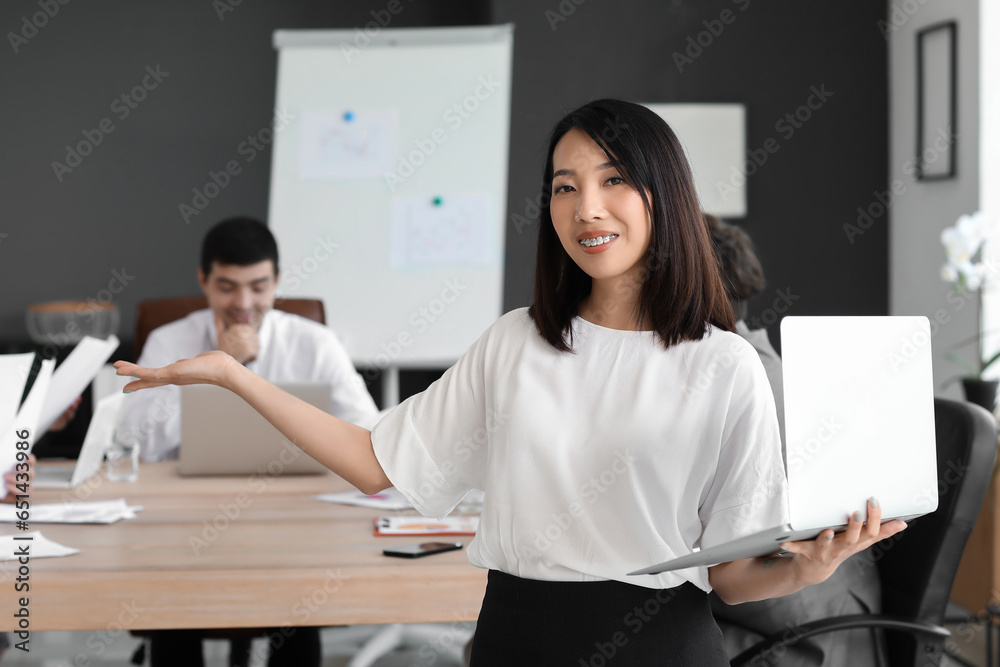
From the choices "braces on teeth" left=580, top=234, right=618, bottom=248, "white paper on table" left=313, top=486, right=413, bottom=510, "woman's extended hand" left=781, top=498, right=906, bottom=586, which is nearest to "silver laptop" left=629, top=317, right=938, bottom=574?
"woman's extended hand" left=781, top=498, right=906, bottom=586

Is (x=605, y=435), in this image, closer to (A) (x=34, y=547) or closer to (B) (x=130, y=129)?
(A) (x=34, y=547)

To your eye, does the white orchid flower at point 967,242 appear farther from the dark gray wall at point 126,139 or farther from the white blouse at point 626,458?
the dark gray wall at point 126,139

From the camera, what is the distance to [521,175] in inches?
164

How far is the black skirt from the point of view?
1.01 m

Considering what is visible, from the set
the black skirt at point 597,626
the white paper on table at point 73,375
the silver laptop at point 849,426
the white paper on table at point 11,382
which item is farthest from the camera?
the white paper on table at point 73,375

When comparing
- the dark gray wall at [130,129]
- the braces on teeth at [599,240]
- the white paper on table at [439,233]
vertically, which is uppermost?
the dark gray wall at [130,129]

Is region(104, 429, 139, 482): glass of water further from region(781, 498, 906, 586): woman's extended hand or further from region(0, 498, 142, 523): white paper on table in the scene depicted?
region(781, 498, 906, 586): woman's extended hand

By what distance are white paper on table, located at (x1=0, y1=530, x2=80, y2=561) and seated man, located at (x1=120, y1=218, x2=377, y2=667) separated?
1.00 m

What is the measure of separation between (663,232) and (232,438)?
1325mm

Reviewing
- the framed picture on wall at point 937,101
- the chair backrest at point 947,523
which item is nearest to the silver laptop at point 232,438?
the chair backrest at point 947,523

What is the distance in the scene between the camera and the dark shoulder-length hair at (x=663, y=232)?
1.07 m

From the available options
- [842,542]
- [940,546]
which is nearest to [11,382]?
[842,542]

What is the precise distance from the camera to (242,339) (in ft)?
9.27

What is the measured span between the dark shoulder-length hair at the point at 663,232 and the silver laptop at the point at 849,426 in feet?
0.65
